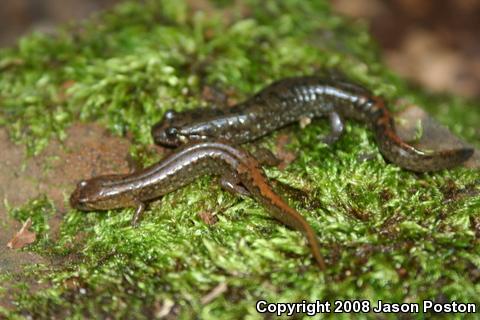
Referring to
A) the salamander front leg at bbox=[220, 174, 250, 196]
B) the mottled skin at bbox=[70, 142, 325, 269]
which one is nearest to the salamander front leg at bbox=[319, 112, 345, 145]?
the mottled skin at bbox=[70, 142, 325, 269]

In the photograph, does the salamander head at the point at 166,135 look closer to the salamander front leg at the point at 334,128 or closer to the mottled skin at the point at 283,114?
the mottled skin at the point at 283,114

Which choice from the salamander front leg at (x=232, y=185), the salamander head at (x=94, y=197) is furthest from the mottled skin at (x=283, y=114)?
the salamander head at (x=94, y=197)

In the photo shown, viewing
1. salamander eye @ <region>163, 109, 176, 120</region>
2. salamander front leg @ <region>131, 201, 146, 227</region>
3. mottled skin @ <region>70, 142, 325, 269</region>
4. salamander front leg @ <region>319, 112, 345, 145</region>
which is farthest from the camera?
salamander eye @ <region>163, 109, 176, 120</region>

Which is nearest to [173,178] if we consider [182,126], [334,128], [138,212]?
[138,212]

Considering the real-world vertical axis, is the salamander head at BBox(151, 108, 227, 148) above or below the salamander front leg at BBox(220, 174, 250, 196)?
above

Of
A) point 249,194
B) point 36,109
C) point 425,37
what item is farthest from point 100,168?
point 425,37

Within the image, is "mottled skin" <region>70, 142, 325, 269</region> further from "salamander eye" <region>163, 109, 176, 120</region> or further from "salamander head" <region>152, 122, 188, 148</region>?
"salamander eye" <region>163, 109, 176, 120</region>

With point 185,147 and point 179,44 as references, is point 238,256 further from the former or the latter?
point 179,44
